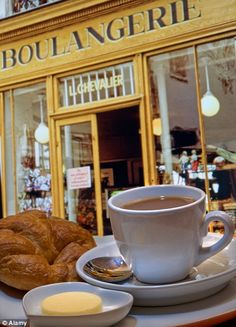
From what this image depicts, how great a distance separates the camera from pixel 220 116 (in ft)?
13.6

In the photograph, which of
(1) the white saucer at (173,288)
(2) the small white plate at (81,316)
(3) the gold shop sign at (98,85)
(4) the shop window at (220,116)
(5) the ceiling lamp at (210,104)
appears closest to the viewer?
(2) the small white plate at (81,316)

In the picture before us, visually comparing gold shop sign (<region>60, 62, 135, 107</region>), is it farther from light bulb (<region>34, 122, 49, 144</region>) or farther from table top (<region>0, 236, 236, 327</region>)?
table top (<region>0, 236, 236, 327</region>)

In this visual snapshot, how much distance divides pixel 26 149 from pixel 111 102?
4.87 ft

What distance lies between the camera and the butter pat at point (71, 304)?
→ 0.50m

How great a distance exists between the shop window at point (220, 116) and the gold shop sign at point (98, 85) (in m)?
0.85

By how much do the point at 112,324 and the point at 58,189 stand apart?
422cm

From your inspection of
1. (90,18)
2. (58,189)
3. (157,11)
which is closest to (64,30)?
(90,18)

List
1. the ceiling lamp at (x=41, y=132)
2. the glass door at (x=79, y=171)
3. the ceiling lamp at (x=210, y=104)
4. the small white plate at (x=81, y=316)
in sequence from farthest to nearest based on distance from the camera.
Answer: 1. the ceiling lamp at (x=41, y=132)
2. the glass door at (x=79, y=171)
3. the ceiling lamp at (x=210, y=104)
4. the small white plate at (x=81, y=316)

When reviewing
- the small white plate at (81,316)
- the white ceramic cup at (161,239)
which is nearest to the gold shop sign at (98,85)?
the white ceramic cup at (161,239)

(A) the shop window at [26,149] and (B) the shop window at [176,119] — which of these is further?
(A) the shop window at [26,149]

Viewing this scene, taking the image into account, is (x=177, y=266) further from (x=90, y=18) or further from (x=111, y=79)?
(x=90, y=18)

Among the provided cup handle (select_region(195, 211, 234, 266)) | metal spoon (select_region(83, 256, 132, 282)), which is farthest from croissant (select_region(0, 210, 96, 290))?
cup handle (select_region(195, 211, 234, 266))

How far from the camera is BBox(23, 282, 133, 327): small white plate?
1.59 feet

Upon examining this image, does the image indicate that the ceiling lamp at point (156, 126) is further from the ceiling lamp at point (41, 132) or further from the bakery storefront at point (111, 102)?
the ceiling lamp at point (41, 132)
